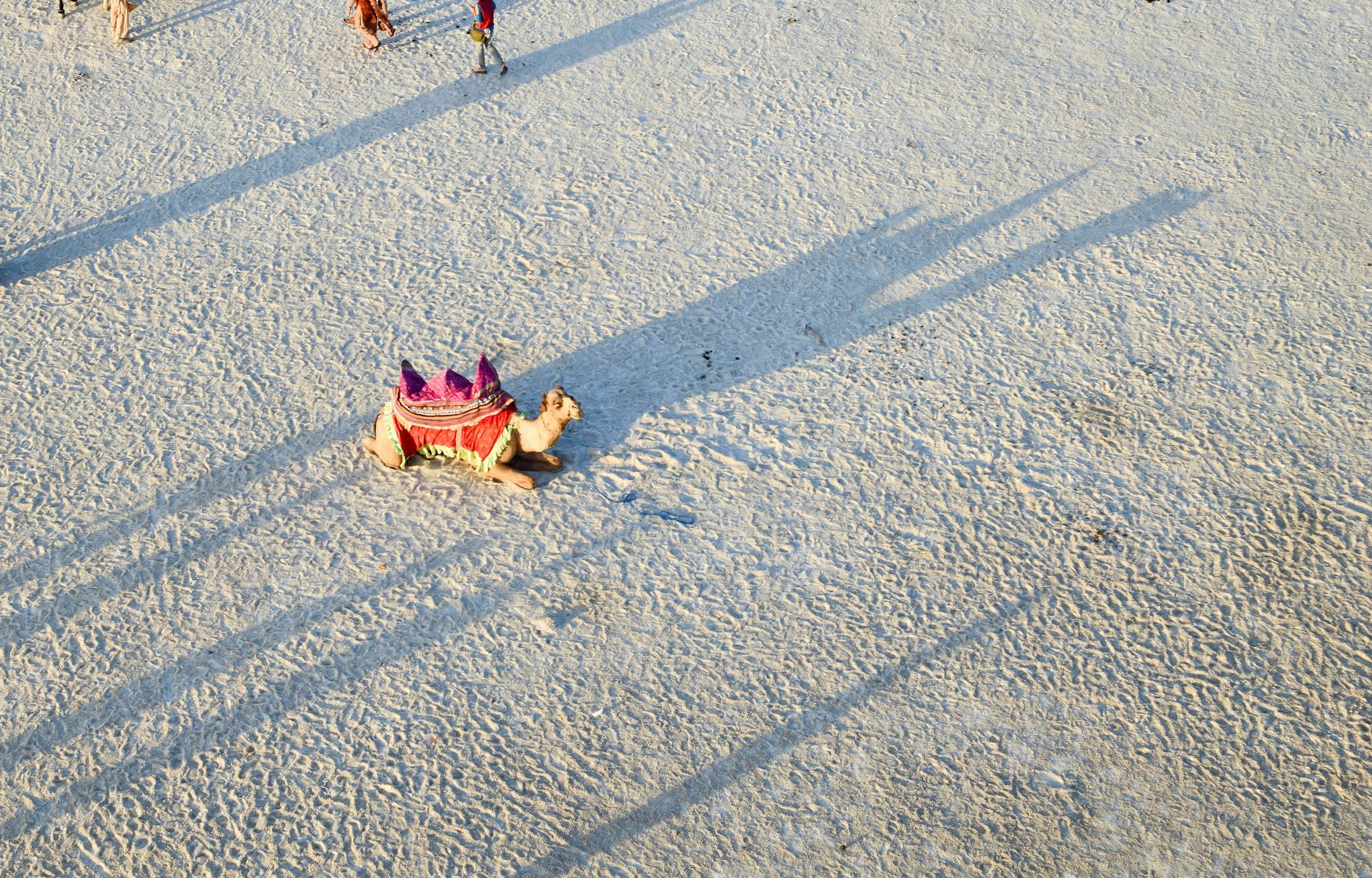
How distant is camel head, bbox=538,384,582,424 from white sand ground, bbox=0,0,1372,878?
1.57ft

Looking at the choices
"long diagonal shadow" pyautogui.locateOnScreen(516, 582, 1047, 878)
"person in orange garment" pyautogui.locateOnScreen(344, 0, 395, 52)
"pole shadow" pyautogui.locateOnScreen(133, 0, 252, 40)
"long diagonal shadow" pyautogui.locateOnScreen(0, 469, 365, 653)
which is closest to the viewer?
"long diagonal shadow" pyautogui.locateOnScreen(516, 582, 1047, 878)

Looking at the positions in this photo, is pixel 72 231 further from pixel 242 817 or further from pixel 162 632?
pixel 242 817

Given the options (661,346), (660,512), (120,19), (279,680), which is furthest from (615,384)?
(120,19)

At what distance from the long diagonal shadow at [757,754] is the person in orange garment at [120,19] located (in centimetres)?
839

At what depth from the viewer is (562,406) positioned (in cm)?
605

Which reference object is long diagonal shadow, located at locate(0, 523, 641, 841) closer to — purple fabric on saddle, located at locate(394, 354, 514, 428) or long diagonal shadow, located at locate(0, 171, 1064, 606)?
purple fabric on saddle, located at locate(394, 354, 514, 428)

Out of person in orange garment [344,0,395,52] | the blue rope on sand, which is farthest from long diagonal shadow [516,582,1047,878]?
person in orange garment [344,0,395,52]

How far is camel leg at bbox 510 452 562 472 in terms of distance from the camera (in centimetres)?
639

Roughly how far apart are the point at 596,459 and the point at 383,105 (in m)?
4.33

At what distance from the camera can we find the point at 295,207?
8305mm

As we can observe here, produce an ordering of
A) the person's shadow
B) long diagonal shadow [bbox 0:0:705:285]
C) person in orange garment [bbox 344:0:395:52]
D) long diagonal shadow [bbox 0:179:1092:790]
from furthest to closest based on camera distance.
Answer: person in orange garment [bbox 344:0:395:52] → long diagonal shadow [bbox 0:0:705:285] → the person's shadow → long diagonal shadow [bbox 0:179:1092:790]

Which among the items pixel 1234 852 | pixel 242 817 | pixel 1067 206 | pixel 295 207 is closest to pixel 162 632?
pixel 242 817

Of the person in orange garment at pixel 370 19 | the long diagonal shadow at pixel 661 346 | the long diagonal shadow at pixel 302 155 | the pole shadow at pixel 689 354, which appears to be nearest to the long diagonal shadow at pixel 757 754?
the pole shadow at pixel 689 354

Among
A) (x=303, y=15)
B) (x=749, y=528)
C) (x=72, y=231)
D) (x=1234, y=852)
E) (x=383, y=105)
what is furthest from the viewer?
(x=303, y=15)
